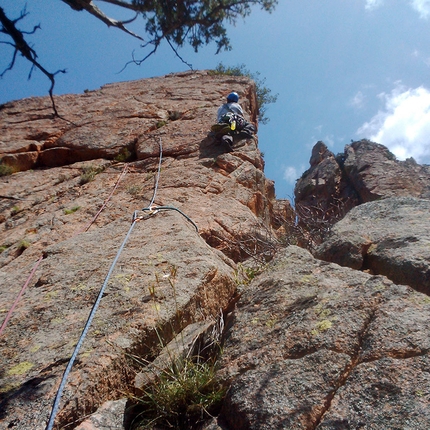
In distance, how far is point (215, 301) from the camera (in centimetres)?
330

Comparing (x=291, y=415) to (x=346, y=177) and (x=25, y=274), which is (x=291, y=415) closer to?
(x=25, y=274)

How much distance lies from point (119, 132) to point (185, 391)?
A: 23.6 ft

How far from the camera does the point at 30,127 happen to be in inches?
377

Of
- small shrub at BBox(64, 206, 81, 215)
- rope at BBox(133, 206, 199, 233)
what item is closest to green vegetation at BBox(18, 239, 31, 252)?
small shrub at BBox(64, 206, 81, 215)

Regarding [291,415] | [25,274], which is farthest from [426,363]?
[25,274]

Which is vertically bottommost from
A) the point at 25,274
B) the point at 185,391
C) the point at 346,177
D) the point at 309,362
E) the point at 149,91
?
the point at 185,391

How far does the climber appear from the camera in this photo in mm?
7429

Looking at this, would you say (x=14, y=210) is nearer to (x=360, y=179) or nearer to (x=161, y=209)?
(x=161, y=209)

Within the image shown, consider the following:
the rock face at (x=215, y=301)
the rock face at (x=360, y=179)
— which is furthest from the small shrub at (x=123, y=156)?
the rock face at (x=360, y=179)

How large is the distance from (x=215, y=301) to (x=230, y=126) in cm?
481

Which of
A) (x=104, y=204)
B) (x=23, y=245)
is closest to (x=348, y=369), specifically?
(x=23, y=245)

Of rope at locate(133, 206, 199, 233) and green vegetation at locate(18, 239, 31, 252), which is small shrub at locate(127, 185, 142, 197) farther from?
green vegetation at locate(18, 239, 31, 252)

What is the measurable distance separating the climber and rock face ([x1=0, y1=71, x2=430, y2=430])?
43cm

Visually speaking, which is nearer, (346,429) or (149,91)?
(346,429)
